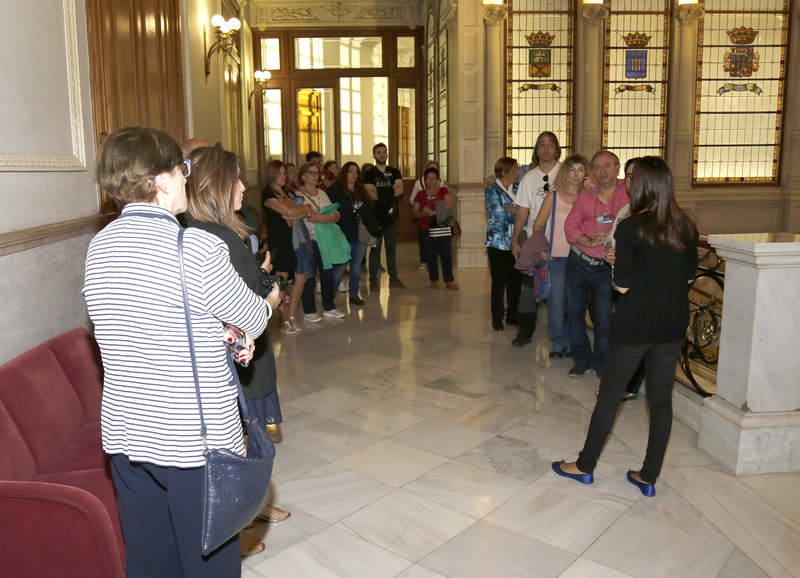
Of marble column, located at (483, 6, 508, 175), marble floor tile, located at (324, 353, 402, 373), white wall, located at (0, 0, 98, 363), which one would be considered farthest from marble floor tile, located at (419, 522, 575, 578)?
marble column, located at (483, 6, 508, 175)

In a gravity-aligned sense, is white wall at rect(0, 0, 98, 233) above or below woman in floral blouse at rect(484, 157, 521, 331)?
above

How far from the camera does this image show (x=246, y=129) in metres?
12.8

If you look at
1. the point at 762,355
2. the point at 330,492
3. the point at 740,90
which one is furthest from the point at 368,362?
the point at 740,90

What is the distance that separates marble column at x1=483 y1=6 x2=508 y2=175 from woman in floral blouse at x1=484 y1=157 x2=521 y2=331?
169 inches

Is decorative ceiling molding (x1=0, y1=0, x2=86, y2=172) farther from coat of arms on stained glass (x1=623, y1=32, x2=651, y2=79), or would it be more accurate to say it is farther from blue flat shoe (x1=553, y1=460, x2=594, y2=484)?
coat of arms on stained glass (x1=623, y1=32, x2=651, y2=79)

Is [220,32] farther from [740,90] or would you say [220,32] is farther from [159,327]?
[740,90]

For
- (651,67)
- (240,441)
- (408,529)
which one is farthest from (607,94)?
(240,441)

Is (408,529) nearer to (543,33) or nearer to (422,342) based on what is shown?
(422,342)

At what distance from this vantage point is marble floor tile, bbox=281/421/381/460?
3.89 meters

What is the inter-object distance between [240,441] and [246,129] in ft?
38.3

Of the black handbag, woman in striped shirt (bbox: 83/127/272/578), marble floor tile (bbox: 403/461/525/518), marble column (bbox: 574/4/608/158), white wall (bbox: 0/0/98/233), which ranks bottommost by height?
marble floor tile (bbox: 403/461/525/518)

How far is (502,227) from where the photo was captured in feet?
20.2

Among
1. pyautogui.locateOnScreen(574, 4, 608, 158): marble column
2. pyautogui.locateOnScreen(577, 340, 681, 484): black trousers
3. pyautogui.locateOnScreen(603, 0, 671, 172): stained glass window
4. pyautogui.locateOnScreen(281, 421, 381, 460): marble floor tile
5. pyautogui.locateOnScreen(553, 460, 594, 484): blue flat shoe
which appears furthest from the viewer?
pyautogui.locateOnScreen(603, 0, 671, 172): stained glass window

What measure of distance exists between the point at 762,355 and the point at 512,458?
134 centimetres
